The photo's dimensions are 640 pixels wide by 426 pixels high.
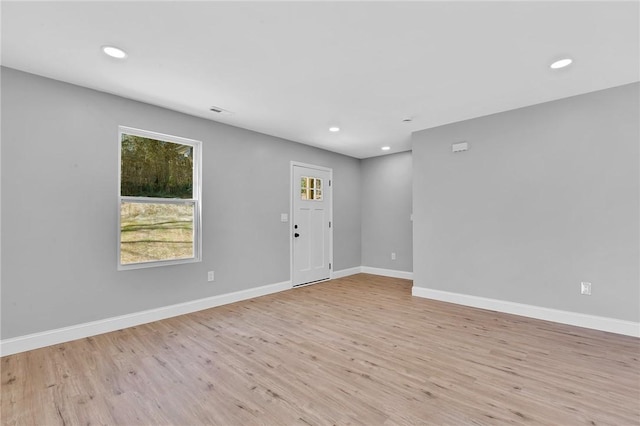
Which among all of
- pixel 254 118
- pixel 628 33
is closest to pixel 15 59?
pixel 254 118

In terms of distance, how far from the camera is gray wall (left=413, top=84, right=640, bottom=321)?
3.04 meters

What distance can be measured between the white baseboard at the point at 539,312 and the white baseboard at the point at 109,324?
2.81 m

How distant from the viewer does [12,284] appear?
2611mm

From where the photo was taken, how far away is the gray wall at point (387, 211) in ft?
19.1

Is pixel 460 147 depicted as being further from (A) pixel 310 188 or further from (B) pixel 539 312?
(A) pixel 310 188

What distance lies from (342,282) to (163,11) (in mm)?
4737

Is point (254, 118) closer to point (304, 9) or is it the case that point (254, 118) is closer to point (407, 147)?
point (304, 9)

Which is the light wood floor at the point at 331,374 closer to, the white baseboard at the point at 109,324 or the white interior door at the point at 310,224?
the white baseboard at the point at 109,324

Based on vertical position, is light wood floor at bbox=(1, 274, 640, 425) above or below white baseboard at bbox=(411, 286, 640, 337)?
below

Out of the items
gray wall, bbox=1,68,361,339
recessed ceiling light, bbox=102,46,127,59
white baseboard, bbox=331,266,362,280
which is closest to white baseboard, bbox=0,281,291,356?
gray wall, bbox=1,68,361,339

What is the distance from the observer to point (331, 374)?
2270mm

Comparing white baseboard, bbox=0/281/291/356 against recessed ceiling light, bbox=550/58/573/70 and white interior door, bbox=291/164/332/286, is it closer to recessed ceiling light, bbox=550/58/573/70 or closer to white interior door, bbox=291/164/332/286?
white interior door, bbox=291/164/332/286

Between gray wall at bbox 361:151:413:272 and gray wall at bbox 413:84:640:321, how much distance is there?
4.28ft

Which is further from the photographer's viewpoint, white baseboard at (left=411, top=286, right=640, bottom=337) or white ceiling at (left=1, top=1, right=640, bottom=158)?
white baseboard at (left=411, top=286, right=640, bottom=337)
